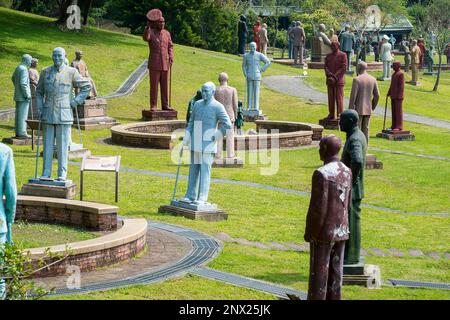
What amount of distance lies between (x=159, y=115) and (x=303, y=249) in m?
17.0

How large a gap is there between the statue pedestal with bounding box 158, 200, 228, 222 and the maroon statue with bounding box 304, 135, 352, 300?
254 inches

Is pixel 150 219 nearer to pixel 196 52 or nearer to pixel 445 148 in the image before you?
pixel 445 148

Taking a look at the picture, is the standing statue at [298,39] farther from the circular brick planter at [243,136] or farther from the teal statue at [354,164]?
the teal statue at [354,164]

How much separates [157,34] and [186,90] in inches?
265

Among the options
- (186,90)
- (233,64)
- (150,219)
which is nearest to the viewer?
(150,219)

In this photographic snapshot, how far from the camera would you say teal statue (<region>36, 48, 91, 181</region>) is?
61.8 feet

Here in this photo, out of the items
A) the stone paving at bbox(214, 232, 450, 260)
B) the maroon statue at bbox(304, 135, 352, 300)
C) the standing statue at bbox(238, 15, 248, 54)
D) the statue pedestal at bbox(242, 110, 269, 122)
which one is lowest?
the stone paving at bbox(214, 232, 450, 260)

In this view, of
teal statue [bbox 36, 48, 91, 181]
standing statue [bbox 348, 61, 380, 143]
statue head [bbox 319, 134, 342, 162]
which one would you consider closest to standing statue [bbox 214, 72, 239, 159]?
standing statue [bbox 348, 61, 380, 143]

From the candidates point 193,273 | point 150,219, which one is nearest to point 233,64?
point 150,219

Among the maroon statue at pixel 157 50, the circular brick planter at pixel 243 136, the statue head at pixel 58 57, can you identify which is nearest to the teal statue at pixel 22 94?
the circular brick planter at pixel 243 136

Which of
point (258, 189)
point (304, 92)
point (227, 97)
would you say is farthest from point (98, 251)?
point (304, 92)

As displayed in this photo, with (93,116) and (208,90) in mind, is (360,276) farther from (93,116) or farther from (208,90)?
(93,116)

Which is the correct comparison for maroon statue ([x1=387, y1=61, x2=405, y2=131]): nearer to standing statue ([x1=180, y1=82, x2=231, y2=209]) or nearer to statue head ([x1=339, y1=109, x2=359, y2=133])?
standing statue ([x1=180, y1=82, x2=231, y2=209])

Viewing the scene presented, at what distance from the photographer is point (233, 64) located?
152 ft
